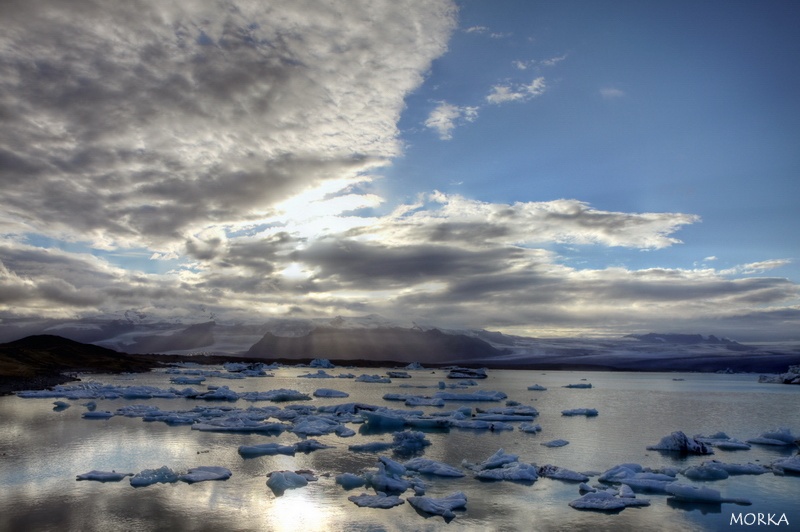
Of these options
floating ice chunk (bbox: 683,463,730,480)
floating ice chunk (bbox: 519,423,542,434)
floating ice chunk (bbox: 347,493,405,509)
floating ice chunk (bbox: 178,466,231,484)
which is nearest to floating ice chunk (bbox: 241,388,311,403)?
floating ice chunk (bbox: 519,423,542,434)

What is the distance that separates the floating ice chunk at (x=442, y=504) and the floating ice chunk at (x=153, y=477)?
5897 millimetres

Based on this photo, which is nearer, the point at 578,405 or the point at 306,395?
the point at 578,405

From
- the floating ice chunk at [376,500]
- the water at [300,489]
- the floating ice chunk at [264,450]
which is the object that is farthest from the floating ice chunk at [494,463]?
the floating ice chunk at [264,450]

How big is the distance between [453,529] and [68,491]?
8456 millimetres

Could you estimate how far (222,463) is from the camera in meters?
15.0

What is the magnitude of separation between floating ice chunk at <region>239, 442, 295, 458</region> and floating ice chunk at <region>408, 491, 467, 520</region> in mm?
6539

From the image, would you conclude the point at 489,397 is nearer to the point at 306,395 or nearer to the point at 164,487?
the point at 306,395

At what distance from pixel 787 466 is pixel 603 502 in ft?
24.8

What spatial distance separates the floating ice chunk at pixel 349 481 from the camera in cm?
1252

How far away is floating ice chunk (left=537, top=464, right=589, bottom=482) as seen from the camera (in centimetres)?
1348

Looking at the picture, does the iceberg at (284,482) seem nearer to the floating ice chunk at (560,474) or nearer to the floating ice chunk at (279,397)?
the floating ice chunk at (560,474)

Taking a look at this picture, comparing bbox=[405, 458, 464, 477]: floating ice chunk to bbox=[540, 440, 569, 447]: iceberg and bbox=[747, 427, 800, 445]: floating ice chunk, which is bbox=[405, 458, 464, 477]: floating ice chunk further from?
bbox=[747, 427, 800, 445]: floating ice chunk

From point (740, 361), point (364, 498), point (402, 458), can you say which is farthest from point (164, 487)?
point (740, 361)

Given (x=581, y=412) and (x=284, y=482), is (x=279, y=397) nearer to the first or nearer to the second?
(x=581, y=412)
